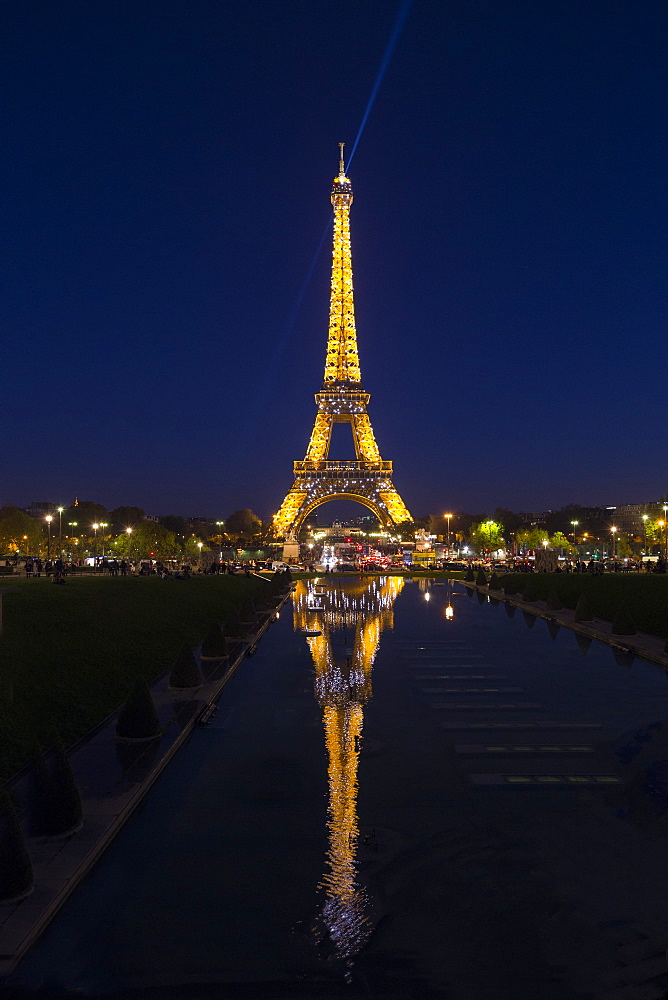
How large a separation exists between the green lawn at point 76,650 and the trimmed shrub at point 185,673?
125 centimetres

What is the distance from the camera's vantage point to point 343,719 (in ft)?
51.3

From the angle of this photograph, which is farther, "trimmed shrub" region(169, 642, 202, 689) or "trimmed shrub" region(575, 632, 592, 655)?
"trimmed shrub" region(575, 632, 592, 655)

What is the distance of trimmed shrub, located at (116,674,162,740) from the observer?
1348cm

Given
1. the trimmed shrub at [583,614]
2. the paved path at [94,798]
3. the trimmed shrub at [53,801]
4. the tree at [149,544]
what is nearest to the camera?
the paved path at [94,798]

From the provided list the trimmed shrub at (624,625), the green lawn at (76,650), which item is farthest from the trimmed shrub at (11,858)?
the trimmed shrub at (624,625)

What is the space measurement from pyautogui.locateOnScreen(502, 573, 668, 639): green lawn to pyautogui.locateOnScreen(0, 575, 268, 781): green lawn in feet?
52.8

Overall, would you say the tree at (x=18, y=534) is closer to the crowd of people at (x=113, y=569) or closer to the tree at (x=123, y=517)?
the crowd of people at (x=113, y=569)

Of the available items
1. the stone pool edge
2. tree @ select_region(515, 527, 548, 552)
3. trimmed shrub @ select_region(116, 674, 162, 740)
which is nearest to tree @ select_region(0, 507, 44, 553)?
the stone pool edge

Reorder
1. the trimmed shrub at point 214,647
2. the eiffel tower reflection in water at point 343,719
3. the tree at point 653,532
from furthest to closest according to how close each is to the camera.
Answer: the tree at point 653,532, the trimmed shrub at point 214,647, the eiffel tower reflection in water at point 343,719

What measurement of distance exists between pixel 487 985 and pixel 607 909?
75.3 inches

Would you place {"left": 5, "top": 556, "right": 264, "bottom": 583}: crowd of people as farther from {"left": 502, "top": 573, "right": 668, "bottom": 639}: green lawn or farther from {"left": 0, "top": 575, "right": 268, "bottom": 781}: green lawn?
{"left": 502, "top": 573, "right": 668, "bottom": 639}: green lawn

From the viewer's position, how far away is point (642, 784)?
11469mm

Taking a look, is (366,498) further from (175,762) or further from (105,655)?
(175,762)

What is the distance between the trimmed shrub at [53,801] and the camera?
29.1ft
